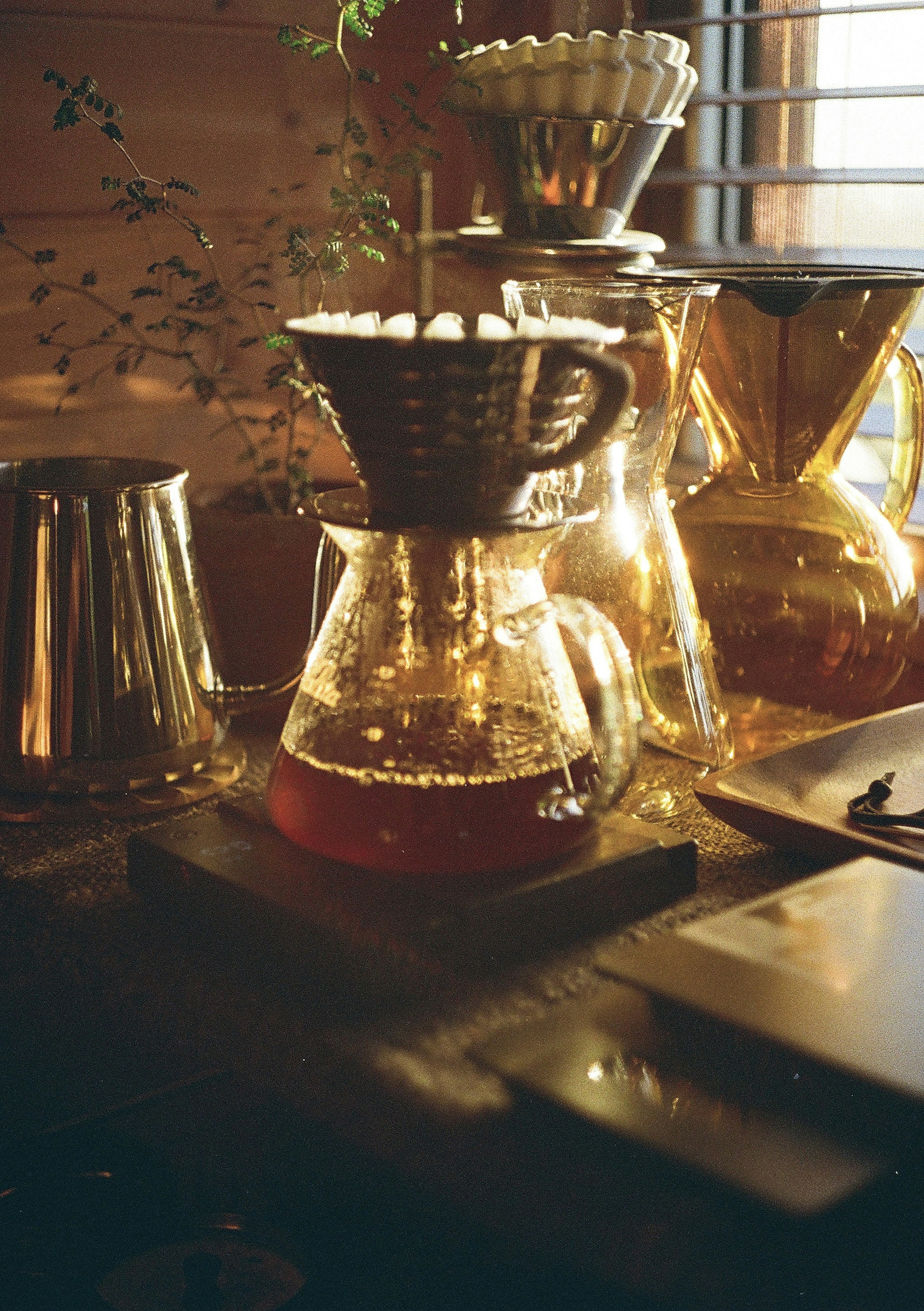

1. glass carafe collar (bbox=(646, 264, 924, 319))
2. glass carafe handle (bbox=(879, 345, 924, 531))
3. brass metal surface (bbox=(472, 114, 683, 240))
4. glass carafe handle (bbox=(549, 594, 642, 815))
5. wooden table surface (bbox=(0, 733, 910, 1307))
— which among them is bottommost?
wooden table surface (bbox=(0, 733, 910, 1307))

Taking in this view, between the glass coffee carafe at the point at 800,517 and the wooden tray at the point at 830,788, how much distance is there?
0.05 metres

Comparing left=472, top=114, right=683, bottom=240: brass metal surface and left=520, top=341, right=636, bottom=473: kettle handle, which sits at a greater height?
left=472, top=114, right=683, bottom=240: brass metal surface

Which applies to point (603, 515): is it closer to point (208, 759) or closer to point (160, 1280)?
point (208, 759)

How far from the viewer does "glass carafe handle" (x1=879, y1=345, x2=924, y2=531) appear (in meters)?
0.84

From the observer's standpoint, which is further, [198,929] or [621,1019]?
[198,929]

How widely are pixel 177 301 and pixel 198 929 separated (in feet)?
2.86

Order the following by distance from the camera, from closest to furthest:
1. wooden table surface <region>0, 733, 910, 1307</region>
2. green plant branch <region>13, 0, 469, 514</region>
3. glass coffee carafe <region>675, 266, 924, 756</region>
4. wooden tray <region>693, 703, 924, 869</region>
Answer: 1. wooden table surface <region>0, 733, 910, 1307</region>
2. wooden tray <region>693, 703, 924, 869</region>
3. glass coffee carafe <region>675, 266, 924, 756</region>
4. green plant branch <region>13, 0, 469, 514</region>

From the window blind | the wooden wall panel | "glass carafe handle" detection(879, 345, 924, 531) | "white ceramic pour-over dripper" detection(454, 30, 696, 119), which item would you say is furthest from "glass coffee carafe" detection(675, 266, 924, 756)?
the wooden wall panel

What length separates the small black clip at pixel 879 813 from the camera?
0.67 metres

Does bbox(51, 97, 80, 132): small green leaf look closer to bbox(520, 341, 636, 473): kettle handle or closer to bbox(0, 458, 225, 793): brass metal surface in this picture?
bbox(0, 458, 225, 793): brass metal surface

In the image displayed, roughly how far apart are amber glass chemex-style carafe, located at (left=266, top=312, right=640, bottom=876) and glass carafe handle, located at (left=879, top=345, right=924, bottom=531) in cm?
30

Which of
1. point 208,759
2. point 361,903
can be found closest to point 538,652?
point 361,903

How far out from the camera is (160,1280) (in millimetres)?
494

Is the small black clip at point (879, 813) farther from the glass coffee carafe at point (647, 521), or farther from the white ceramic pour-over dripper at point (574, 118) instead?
the white ceramic pour-over dripper at point (574, 118)
